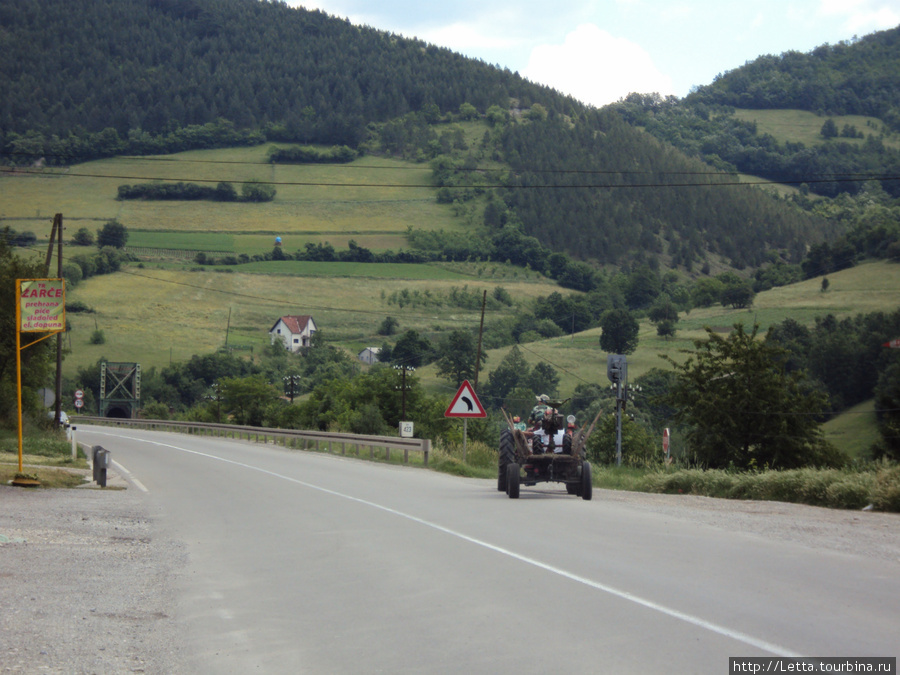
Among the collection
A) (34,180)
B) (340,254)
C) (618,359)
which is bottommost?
(618,359)

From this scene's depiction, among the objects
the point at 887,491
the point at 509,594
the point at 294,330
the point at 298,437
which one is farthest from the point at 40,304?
the point at 294,330

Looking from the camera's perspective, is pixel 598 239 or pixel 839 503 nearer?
pixel 839 503

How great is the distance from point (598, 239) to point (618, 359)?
6443 inches

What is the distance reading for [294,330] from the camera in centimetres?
12600

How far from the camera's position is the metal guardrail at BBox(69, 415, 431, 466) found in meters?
29.5

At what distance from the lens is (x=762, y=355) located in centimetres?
2470

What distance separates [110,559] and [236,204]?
166 m

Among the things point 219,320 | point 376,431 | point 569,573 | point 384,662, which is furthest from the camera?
point 219,320

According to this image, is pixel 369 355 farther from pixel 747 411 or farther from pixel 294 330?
pixel 747 411

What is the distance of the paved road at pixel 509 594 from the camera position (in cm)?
605

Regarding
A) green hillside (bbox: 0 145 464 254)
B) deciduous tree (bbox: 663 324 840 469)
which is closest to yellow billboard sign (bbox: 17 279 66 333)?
deciduous tree (bbox: 663 324 840 469)

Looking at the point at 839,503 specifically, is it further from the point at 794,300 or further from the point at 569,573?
the point at 794,300

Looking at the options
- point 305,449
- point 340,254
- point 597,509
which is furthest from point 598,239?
point 597,509

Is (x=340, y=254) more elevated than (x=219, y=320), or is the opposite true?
(x=340, y=254)
